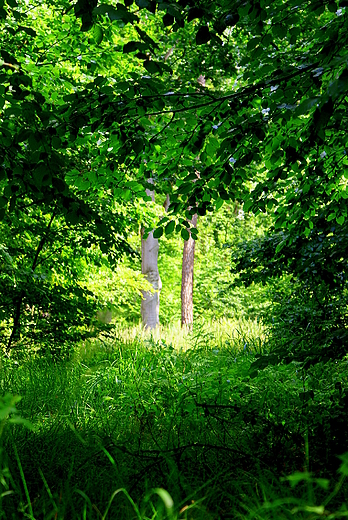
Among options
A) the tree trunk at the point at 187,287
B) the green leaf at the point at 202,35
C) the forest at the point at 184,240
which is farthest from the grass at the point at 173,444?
the tree trunk at the point at 187,287

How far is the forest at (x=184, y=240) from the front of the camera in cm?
227

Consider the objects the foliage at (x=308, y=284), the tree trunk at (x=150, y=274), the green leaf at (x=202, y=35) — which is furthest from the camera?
the tree trunk at (x=150, y=274)

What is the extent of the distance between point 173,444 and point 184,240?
4.46 feet

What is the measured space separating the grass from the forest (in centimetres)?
2

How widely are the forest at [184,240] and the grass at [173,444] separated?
0.02m

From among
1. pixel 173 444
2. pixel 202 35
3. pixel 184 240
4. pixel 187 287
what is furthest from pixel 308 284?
pixel 187 287

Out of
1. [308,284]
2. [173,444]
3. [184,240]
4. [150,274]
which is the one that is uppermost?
[150,274]

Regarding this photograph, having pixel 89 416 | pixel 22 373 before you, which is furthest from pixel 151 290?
pixel 89 416

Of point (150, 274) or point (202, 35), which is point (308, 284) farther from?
point (150, 274)

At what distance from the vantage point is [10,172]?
10.4ft

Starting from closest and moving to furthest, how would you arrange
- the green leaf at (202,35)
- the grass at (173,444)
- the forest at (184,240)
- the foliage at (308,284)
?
the grass at (173,444)
the forest at (184,240)
the green leaf at (202,35)
the foliage at (308,284)

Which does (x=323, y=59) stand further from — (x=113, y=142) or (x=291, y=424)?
(x=291, y=424)

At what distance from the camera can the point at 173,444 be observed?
2938 millimetres

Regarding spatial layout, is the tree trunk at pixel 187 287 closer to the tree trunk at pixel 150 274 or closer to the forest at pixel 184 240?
the tree trunk at pixel 150 274
